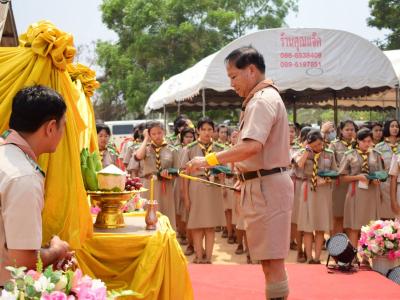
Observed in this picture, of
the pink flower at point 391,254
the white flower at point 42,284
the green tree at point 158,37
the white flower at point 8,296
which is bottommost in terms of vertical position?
the pink flower at point 391,254

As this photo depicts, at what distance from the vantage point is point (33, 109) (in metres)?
1.99

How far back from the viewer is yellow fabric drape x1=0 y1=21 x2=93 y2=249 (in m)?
2.65

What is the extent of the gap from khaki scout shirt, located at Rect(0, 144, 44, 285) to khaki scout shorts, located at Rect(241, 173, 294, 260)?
165 centimetres

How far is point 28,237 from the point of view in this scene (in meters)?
1.90

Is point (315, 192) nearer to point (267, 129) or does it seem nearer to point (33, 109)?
point (267, 129)

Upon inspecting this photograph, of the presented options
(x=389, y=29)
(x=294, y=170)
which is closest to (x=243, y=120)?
(x=294, y=170)

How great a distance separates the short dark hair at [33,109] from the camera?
1983mm

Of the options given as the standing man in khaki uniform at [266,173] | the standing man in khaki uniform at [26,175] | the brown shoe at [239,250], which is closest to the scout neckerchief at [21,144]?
the standing man in khaki uniform at [26,175]

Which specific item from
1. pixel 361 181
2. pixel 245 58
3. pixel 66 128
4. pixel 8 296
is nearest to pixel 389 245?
pixel 361 181

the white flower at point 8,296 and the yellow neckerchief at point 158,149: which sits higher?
the yellow neckerchief at point 158,149

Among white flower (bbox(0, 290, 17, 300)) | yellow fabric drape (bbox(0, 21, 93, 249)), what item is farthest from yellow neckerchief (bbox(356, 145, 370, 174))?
white flower (bbox(0, 290, 17, 300))

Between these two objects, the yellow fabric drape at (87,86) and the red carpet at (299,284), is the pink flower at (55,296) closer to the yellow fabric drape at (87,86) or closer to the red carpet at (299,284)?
the yellow fabric drape at (87,86)

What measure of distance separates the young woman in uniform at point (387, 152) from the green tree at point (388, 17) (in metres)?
14.0

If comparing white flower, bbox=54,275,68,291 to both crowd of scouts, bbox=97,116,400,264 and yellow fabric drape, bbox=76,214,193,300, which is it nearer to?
yellow fabric drape, bbox=76,214,193,300
